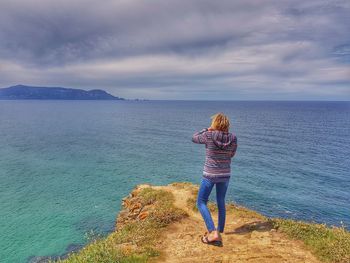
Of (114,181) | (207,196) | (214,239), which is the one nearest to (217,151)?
(207,196)

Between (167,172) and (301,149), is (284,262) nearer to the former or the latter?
(167,172)

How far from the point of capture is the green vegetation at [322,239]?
9.85m

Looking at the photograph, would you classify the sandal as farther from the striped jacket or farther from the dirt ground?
the striped jacket

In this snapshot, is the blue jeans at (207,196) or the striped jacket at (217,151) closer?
the striped jacket at (217,151)

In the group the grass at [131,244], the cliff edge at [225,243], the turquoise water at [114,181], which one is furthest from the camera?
the turquoise water at [114,181]

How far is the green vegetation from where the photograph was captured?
32.3 ft

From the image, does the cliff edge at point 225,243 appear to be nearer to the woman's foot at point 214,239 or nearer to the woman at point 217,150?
the woman's foot at point 214,239

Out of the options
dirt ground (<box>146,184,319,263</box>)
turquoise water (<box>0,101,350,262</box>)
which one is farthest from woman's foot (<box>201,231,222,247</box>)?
turquoise water (<box>0,101,350,262</box>)

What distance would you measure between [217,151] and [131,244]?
4971 millimetres

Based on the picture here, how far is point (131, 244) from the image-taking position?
1117cm

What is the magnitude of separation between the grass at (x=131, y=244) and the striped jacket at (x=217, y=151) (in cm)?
354

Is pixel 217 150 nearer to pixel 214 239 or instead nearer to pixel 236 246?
pixel 214 239

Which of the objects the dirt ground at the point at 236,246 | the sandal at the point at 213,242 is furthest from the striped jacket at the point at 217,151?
the dirt ground at the point at 236,246

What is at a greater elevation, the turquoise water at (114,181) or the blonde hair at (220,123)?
the blonde hair at (220,123)
